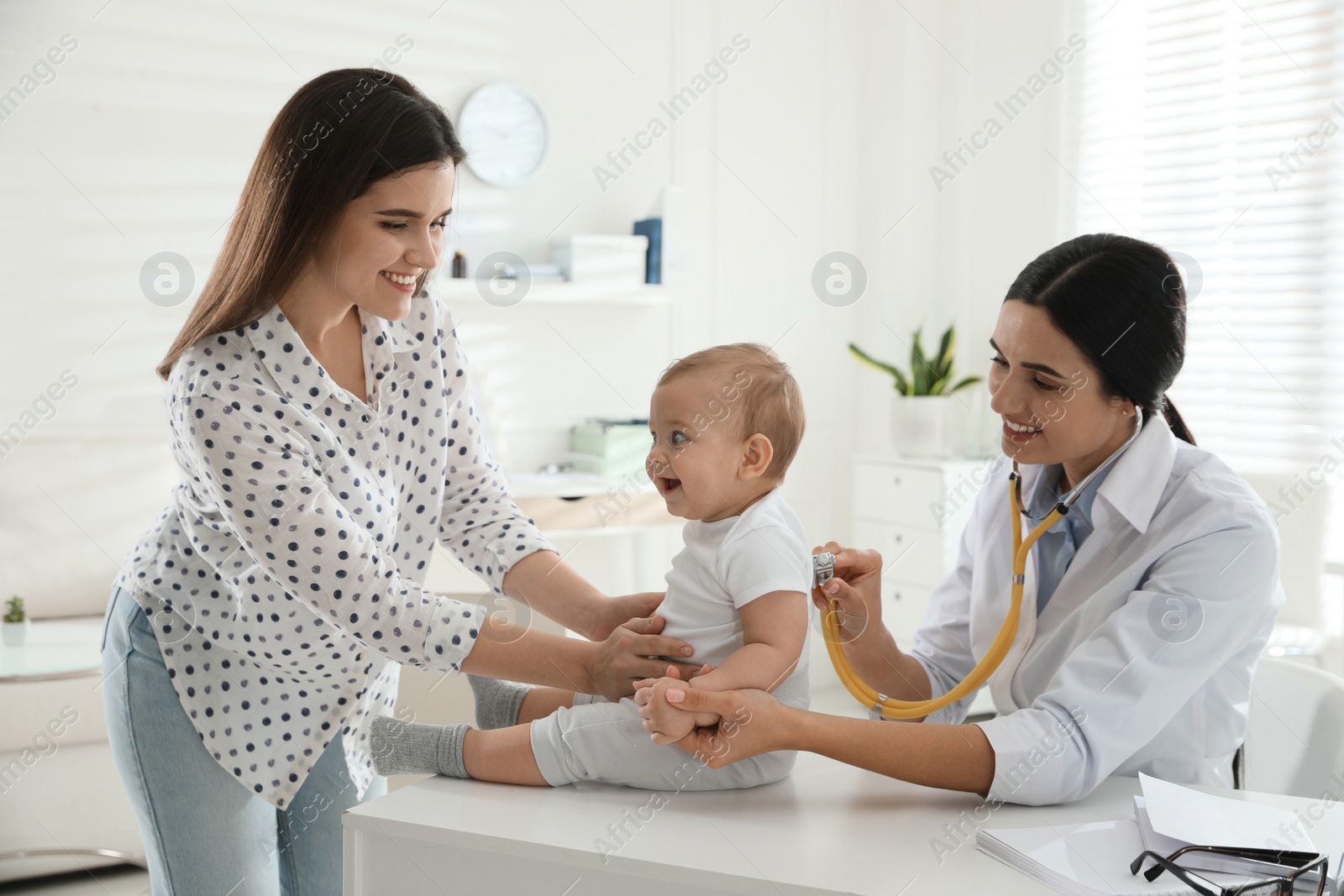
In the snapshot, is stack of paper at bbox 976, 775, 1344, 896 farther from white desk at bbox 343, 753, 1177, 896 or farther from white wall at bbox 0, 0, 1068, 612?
white wall at bbox 0, 0, 1068, 612

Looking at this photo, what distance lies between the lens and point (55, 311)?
341 centimetres

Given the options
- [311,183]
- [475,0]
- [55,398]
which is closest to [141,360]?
[55,398]

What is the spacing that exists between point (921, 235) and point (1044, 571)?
337 centimetres

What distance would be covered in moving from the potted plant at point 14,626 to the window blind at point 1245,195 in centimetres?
358

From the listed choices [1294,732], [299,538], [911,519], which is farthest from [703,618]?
[911,519]

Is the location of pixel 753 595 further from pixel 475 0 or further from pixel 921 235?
pixel 921 235

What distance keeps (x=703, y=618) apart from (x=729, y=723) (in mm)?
224

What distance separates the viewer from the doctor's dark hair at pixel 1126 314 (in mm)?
1411

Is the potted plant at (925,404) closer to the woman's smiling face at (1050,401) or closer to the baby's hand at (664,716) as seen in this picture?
the woman's smiling face at (1050,401)

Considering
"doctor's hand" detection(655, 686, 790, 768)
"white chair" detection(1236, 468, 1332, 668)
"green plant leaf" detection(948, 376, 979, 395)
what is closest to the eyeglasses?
"doctor's hand" detection(655, 686, 790, 768)

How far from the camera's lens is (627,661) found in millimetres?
1313

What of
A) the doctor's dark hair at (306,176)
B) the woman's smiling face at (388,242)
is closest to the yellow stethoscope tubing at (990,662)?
the woman's smiling face at (388,242)

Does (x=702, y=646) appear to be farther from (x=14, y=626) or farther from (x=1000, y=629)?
(x=14, y=626)

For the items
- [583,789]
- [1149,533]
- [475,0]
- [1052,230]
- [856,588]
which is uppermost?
[475,0]
